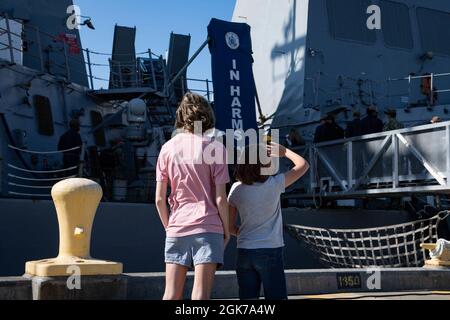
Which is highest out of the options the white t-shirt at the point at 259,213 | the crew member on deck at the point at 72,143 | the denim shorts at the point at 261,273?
the crew member on deck at the point at 72,143

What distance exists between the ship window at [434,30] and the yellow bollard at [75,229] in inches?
505

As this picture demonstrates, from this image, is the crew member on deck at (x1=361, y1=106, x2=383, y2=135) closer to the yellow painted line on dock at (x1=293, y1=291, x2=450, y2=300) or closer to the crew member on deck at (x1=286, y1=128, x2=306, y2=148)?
the crew member on deck at (x1=286, y1=128, x2=306, y2=148)

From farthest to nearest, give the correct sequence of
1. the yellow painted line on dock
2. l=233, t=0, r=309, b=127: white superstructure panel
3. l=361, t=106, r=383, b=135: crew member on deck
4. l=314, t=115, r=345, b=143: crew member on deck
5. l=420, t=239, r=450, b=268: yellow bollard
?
1. l=233, t=0, r=309, b=127: white superstructure panel
2. l=314, t=115, r=345, b=143: crew member on deck
3. l=361, t=106, r=383, b=135: crew member on deck
4. l=420, t=239, r=450, b=268: yellow bollard
5. the yellow painted line on dock

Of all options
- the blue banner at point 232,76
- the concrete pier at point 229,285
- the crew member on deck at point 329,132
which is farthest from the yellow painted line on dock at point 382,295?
the blue banner at point 232,76

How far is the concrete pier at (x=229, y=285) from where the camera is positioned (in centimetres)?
466

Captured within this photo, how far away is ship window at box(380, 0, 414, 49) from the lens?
603 inches

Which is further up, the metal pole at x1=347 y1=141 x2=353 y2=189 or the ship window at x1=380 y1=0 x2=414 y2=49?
the ship window at x1=380 y1=0 x2=414 y2=49

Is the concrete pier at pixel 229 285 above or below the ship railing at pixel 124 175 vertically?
below

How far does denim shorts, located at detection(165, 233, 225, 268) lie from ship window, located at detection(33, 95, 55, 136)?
8.52 m


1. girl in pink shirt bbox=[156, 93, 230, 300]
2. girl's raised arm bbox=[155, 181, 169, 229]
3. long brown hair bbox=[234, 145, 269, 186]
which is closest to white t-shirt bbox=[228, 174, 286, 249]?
long brown hair bbox=[234, 145, 269, 186]

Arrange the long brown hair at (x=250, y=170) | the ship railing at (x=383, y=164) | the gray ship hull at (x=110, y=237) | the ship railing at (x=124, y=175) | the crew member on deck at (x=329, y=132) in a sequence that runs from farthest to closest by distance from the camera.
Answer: the crew member on deck at (x=329, y=132)
the ship railing at (x=124, y=175)
the ship railing at (x=383, y=164)
the gray ship hull at (x=110, y=237)
the long brown hair at (x=250, y=170)

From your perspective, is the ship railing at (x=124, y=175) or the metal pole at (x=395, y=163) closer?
the metal pole at (x=395, y=163)

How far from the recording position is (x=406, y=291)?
6.73 metres

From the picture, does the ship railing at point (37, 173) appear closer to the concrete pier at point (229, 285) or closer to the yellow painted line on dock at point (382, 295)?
the concrete pier at point (229, 285)
